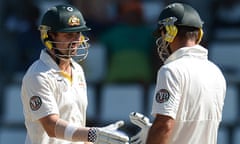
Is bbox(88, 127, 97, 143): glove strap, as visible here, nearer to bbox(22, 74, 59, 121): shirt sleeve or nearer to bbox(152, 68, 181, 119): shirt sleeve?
bbox(22, 74, 59, 121): shirt sleeve

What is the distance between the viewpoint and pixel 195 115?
605 cm

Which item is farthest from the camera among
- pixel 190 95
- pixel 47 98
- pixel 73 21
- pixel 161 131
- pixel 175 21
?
pixel 73 21

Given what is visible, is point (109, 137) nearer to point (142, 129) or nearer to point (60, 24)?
point (142, 129)

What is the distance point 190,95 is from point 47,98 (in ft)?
2.98

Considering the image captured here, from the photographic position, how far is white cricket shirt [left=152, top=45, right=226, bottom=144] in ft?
19.5

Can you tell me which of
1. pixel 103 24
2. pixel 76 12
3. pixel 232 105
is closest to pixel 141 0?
pixel 103 24

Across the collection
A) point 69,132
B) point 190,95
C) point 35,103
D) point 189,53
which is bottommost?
point 69,132

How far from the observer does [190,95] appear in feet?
19.7

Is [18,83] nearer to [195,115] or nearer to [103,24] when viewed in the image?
[103,24]

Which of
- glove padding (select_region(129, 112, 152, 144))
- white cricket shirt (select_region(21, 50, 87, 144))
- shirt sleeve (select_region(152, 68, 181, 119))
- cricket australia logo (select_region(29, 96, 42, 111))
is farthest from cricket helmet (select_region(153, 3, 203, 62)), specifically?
cricket australia logo (select_region(29, 96, 42, 111))

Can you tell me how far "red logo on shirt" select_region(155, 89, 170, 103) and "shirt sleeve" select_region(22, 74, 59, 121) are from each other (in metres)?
0.74

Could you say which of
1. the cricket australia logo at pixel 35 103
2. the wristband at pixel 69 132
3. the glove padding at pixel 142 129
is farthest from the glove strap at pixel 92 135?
the cricket australia logo at pixel 35 103

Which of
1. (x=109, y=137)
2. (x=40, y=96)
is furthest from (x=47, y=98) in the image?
(x=109, y=137)

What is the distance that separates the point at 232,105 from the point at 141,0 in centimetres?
151
